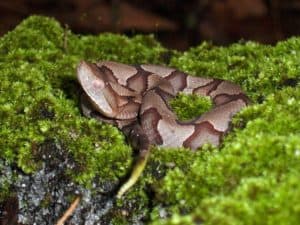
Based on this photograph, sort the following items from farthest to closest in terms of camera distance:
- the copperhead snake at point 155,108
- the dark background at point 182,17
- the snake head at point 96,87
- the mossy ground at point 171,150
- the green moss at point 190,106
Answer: the dark background at point 182,17, the green moss at point 190,106, the snake head at point 96,87, the copperhead snake at point 155,108, the mossy ground at point 171,150

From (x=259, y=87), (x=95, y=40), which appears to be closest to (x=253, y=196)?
(x=259, y=87)

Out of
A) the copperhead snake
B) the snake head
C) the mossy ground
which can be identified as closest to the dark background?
the mossy ground

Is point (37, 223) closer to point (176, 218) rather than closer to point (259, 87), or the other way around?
point (176, 218)

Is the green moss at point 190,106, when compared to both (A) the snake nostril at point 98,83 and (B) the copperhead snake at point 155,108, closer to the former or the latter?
(B) the copperhead snake at point 155,108

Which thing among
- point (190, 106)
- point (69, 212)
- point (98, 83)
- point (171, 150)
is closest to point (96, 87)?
point (98, 83)

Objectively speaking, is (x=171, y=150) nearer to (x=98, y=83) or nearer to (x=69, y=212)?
(x=69, y=212)

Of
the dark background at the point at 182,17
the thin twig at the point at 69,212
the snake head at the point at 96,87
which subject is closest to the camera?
the thin twig at the point at 69,212

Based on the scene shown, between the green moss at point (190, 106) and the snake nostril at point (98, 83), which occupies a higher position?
the snake nostril at point (98, 83)

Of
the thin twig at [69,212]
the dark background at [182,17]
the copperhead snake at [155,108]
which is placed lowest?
the thin twig at [69,212]

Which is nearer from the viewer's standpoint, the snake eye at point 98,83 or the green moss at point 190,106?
the snake eye at point 98,83

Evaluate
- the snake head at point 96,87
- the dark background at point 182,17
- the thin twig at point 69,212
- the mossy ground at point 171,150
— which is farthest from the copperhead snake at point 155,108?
the dark background at point 182,17
